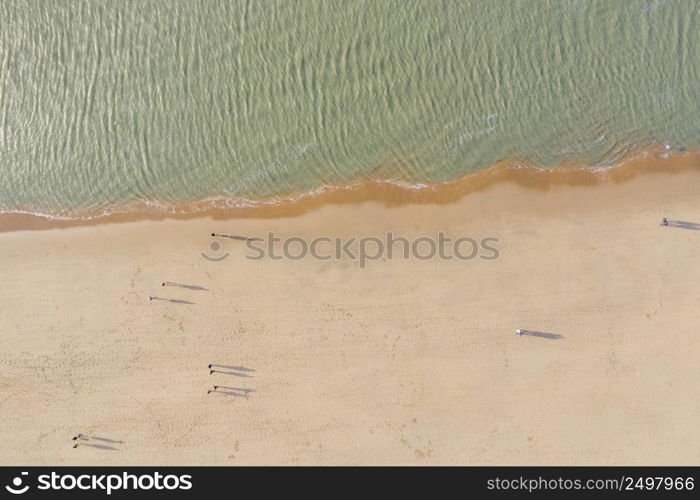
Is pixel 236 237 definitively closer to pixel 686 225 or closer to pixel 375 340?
pixel 375 340

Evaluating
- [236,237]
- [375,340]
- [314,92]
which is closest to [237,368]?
[236,237]

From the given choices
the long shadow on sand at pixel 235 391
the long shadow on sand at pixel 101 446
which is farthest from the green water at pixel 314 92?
the long shadow on sand at pixel 101 446

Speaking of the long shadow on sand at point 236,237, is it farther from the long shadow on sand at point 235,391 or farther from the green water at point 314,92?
the long shadow on sand at point 235,391

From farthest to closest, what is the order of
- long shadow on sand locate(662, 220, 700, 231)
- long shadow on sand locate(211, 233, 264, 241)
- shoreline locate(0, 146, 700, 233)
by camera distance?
1. long shadow on sand locate(211, 233, 264, 241)
2. shoreline locate(0, 146, 700, 233)
3. long shadow on sand locate(662, 220, 700, 231)

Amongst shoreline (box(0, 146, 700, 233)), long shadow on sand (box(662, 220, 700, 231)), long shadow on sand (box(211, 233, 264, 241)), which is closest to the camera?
long shadow on sand (box(662, 220, 700, 231))

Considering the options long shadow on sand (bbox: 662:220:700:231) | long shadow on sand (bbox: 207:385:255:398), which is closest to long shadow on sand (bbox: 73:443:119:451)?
long shadow on sand (bbox: 207:385:255:398)

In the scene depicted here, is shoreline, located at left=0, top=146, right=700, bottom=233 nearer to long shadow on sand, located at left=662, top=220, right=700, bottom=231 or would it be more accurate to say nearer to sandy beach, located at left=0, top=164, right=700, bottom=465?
sandy beach, located at left=0, top=164, right=700, bottom=465
